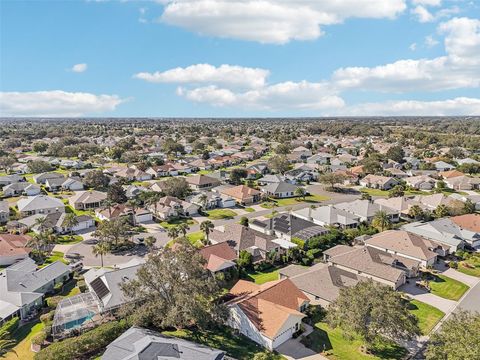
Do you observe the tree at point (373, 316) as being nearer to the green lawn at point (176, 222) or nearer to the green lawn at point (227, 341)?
the green lawn at point (227, 341)

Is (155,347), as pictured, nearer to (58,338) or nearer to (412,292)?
(58,338)

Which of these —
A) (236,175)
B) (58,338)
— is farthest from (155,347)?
(236,175)

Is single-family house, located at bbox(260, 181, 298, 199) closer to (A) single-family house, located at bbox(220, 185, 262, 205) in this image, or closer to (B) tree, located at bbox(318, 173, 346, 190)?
(A) single-family house, located at bbox(220, 185, 262, 205)

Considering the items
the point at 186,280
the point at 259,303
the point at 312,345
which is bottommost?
the point at 312,345

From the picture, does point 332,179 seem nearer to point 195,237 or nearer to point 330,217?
point 330,217

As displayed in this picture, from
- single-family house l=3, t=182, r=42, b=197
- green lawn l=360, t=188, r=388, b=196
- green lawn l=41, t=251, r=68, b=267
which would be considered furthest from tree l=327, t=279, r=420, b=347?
single-family house l=3, t=182, r=42, b=197

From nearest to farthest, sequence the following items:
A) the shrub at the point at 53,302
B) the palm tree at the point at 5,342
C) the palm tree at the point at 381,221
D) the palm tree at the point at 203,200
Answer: the palm tree at the point at 5,342
the shrub at the point at 53,302
the palm tree at the point at 381,221
the palm tree at the point at 203,200

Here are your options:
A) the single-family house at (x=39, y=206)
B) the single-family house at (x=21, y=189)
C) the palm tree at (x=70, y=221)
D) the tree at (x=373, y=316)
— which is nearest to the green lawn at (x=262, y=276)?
the tree at (x=373, y=316)

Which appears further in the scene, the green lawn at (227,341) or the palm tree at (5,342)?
the palm tree at (5,342)
